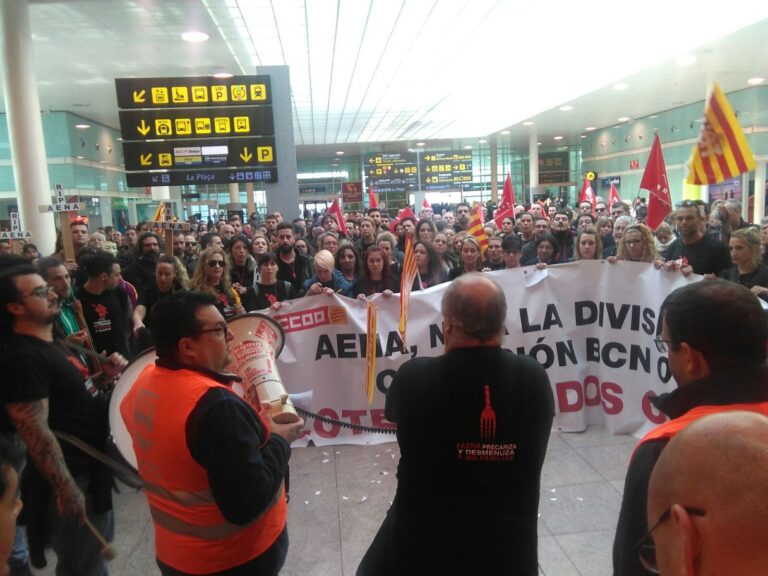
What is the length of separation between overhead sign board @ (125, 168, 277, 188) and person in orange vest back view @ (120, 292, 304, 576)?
698 cm

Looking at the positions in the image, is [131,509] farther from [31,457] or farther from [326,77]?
[326,77]

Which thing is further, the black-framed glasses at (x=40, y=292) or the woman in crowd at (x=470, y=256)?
the woman in crowd at (x=470, y=256)

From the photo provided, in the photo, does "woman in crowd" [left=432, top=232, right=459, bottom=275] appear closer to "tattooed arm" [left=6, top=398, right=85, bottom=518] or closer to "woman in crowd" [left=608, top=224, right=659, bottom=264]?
"woman in crowd" [left=608, top=224, right=659, bottom=264]

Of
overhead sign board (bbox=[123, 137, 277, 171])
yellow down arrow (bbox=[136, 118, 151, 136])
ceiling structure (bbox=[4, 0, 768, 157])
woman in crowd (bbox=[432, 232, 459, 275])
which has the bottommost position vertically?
woman in crowd (bbox=[432, 232, 459, 275])

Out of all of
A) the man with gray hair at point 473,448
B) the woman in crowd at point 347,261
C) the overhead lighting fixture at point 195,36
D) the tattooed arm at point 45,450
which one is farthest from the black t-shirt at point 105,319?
the overhead lighting fixture at point 195,36

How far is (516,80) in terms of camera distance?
15.8 meters

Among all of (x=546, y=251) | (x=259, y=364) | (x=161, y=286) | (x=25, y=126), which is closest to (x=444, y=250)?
(x=546, y=251)

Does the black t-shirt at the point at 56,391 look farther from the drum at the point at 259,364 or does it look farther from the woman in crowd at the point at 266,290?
the woman in crowd at the point at 266,290

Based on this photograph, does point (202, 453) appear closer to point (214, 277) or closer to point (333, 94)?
point (214, 277)

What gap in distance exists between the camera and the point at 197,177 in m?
8.71

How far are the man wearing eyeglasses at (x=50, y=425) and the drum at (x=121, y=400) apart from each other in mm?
234

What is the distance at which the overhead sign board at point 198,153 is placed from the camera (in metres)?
8.52

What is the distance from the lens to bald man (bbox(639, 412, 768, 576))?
2.53 ft

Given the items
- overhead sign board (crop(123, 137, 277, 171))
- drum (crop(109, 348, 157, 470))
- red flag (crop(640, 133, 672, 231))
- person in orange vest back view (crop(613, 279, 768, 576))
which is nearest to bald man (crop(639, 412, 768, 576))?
person in orange vest back view (crop(613, 279, 768, 576))
